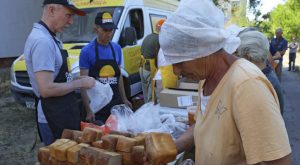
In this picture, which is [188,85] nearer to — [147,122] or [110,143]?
[147,122]

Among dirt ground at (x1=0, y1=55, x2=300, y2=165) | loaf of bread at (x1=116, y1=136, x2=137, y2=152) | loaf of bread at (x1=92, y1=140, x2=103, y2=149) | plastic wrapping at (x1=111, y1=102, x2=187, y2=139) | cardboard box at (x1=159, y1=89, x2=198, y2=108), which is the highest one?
loaf of bread at (x1=116, y1=136, x2=137, y2=152)

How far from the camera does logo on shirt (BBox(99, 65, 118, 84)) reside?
395 cm

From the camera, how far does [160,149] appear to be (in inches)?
66.3

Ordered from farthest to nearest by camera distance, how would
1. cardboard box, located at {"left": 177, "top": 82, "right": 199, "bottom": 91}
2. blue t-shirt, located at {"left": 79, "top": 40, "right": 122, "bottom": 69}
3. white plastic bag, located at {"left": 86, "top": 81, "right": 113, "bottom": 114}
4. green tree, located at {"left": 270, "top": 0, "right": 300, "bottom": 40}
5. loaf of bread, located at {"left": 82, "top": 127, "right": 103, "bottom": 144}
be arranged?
green tree, located at {"left": 270, "top": 0, "right": 300, "bottom": 40} → blue t-shirt, located at {"left": 79, "top": 40, "right": 122, "bottom": 69} → cardboard box, located at {"left": 177, "top": 82, "right": 199, "bottom": 91} → white plastic bag, located at {"left": 86, "top": 81, "right": 113, "bottom": 114} → loaf of bread, located at {"left": 82, "top": 127, "right": 103, "bottom": 144}

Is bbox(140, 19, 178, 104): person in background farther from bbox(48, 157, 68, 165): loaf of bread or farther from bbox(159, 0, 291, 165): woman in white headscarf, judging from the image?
bbox(159, 0, 291, 165): woman in white headscarf

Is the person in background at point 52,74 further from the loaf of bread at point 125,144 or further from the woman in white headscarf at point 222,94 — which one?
the woman in white headscarf at point 222,94

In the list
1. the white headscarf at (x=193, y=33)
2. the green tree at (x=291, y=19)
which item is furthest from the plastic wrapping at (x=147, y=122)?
the green tree at (x=291, y=19)

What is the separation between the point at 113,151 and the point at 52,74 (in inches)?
39.1

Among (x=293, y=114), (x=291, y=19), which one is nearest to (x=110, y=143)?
(x=293, y=114)

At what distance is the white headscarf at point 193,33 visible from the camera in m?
1.46

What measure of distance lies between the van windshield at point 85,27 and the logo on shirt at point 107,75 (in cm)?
267

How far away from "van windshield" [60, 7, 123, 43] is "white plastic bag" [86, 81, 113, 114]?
3.28m

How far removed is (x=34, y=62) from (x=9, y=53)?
33.0 ft

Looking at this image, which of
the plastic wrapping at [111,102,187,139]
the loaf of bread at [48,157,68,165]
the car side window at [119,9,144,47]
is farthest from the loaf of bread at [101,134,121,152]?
the car side window at [119,9,144,47]
